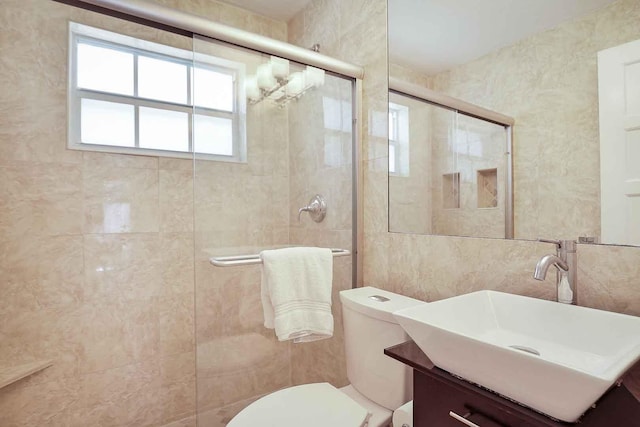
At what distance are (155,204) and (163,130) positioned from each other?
45 centimetres

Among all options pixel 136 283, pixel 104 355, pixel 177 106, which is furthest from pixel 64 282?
pixel 177 106

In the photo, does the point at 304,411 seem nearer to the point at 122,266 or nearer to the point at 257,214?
the point at 257,214

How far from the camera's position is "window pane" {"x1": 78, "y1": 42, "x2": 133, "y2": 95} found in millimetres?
1834

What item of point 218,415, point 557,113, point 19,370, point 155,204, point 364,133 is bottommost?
point 218,415

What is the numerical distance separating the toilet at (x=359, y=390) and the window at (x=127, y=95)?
3.99ft

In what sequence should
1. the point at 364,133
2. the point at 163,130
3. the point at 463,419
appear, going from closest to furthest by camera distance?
the point at 463,419, the point at 364,133, the point at 163,130

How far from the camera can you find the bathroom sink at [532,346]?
0.56 m

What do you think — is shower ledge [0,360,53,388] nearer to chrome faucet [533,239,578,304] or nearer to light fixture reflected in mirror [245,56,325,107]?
light fixture reflected in mirror [245,56,325,107]

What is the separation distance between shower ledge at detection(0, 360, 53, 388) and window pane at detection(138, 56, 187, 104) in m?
1.52

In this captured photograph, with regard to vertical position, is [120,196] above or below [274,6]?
below

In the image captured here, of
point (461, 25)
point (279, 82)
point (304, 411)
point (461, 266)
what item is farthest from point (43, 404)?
point (461, 25)

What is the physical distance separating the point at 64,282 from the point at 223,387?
1.02 m

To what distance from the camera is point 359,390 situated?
1.33 metres

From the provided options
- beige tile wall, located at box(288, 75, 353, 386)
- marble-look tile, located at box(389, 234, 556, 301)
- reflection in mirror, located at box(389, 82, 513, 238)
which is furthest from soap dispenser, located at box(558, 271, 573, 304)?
beige tile wall, located at box(288, 75, 353, 386)
